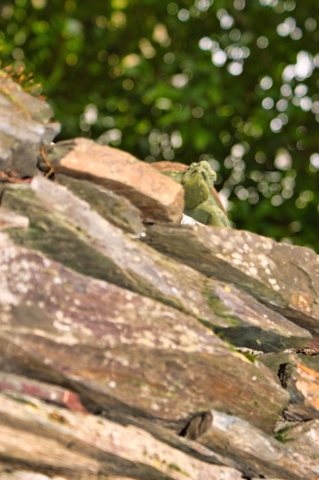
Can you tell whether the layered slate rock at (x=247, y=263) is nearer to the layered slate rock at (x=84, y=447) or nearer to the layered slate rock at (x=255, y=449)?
the layered slate rock at (x=255, y=449)

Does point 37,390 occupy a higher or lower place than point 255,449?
Answer: higher

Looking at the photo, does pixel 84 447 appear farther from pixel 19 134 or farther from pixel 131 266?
pixel 19 134

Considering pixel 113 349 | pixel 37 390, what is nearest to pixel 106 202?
pixel 113 349

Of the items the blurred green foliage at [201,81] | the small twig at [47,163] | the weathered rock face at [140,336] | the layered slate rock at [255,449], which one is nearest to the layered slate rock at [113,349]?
the weathered rock face at [140,336]

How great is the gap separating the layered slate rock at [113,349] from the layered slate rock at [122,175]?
5.31ft

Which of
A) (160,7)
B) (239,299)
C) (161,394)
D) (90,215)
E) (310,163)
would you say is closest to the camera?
(161,394)

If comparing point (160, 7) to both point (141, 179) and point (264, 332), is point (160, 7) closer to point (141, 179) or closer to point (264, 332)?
point (141, 179)

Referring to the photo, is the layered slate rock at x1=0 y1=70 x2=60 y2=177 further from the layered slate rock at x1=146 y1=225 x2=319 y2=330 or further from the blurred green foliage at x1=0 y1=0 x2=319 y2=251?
the blurred green foliage at x1=0 y1=0 x2=319 y2=251

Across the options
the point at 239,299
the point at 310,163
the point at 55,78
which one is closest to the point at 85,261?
the point at 239,299

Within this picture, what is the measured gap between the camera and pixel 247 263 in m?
7.92

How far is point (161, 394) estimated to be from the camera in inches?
268

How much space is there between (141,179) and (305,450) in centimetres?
488

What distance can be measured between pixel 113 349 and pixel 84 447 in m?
1.25

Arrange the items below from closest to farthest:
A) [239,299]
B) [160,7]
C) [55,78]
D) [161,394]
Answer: [161,394] → [239,299] → [55,78] → [160,7]
